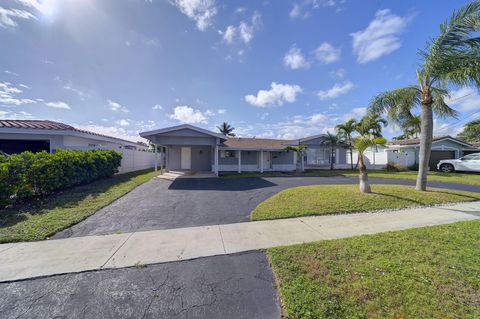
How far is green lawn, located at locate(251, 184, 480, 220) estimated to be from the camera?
6141 mm

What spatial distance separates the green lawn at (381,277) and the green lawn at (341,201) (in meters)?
2.04

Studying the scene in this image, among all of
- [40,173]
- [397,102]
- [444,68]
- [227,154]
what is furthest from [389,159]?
[40,173]

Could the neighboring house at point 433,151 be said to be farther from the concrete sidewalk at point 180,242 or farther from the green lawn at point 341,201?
the concrete sidewalk at point 180,242

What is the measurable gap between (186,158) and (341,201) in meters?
14.3

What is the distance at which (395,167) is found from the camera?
20375 mm

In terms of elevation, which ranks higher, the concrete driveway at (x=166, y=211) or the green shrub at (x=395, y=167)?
the green shrub at (x=395, y=167)

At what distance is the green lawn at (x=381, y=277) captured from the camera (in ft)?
7.59

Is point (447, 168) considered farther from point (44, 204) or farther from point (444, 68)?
point (44, 204)

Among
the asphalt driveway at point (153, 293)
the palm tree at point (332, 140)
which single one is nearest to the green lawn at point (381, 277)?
the asphalt driveway at point (153, 293)

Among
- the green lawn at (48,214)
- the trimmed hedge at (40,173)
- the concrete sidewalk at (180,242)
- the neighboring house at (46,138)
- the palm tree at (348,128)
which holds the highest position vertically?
the palm tree at (348,128)

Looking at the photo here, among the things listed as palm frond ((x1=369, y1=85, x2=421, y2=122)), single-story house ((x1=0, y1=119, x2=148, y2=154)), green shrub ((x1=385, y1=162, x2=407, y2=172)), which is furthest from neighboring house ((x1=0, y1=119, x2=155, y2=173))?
green shrub ((x1=385, y1=162, x2=407, y2=172))

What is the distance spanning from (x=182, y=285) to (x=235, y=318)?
0.97 m

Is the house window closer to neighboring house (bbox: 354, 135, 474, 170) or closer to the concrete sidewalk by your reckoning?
the concrete sidewalk

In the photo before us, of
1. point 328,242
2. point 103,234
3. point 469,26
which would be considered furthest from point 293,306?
point 469,26
